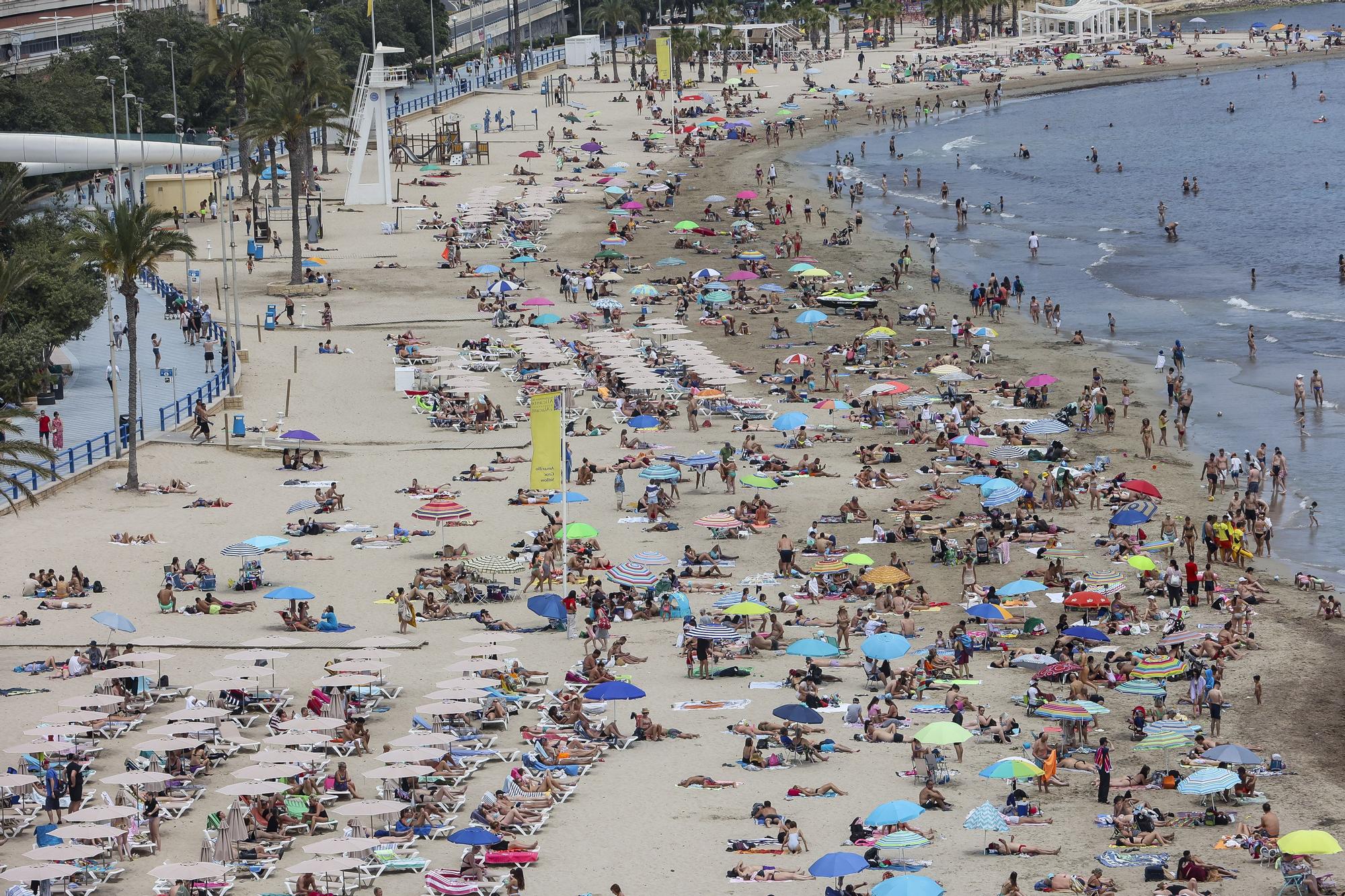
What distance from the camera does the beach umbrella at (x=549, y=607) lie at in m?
31.2

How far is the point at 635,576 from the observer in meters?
32.8

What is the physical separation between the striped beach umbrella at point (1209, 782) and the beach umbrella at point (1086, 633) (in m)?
6.04

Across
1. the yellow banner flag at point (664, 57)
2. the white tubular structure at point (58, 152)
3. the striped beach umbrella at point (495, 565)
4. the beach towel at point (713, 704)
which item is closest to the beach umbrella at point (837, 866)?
the beach towel at point (713, 704)

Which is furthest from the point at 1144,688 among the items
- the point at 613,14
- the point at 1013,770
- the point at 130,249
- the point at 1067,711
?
the point at 613,14

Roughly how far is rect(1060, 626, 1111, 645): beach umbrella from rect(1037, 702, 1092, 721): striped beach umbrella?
11.2 ft

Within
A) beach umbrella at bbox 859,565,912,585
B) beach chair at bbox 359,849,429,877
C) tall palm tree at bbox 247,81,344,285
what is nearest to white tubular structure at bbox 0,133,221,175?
tall palm tree at bbox 247,81,344,285

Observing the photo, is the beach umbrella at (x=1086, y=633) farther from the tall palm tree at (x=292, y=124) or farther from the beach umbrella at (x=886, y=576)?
the tall palm tree at (x=292, y=124)

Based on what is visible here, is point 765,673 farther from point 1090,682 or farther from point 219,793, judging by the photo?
point 219,793

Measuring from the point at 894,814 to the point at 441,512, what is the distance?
17071 mm

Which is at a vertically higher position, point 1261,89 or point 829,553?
point 1261,89

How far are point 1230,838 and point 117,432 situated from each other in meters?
29.0

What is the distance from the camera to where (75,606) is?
32.3 metres

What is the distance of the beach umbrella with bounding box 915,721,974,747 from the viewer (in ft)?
80.2

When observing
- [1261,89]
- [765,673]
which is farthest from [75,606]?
[1261,89]
